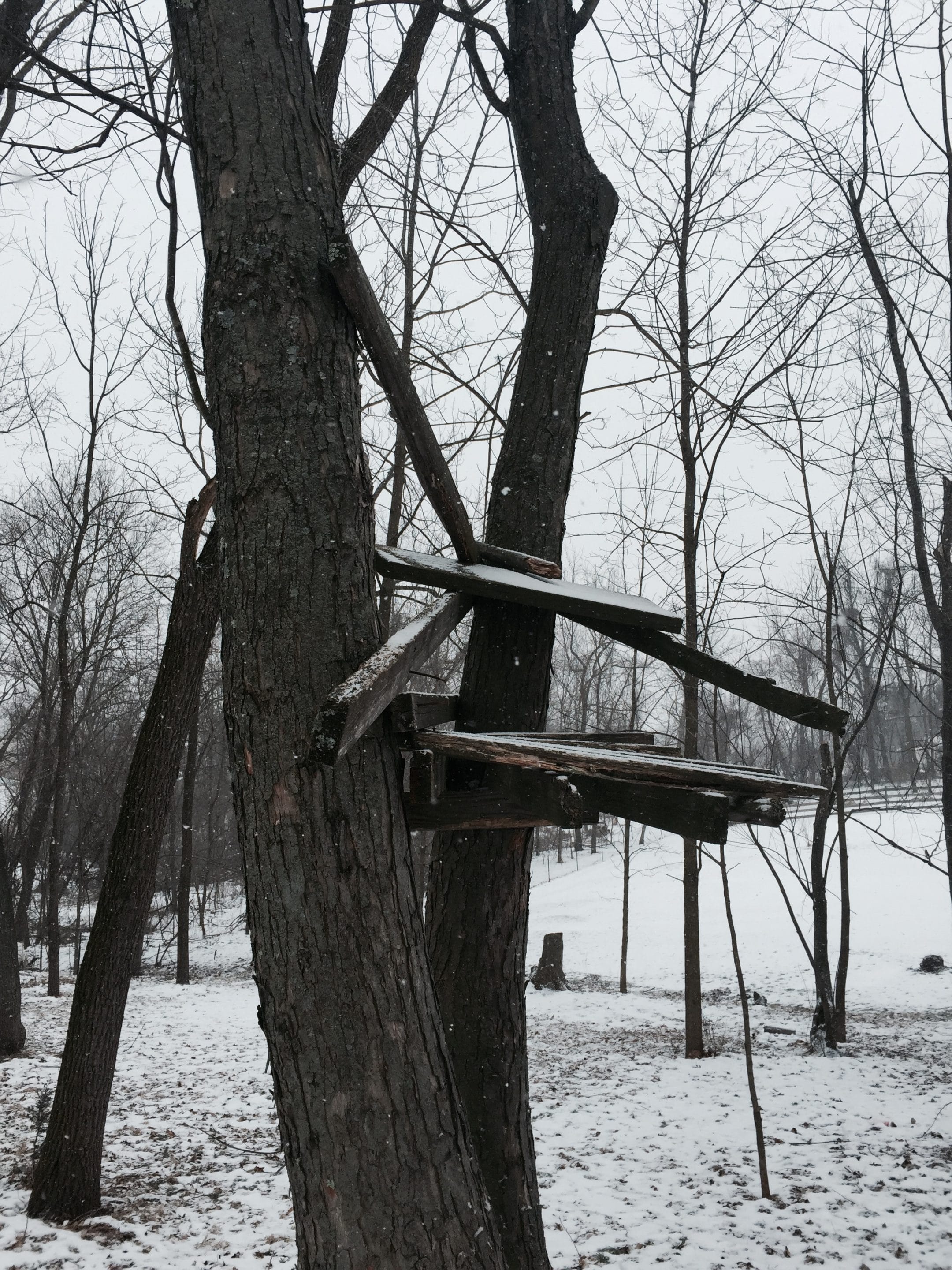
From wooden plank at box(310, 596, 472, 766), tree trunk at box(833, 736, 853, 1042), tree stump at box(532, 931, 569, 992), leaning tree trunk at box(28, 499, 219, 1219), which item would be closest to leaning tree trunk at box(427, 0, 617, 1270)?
wooden plank at box(310, 596, 472, 766)

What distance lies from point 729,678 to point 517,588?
2.95ft

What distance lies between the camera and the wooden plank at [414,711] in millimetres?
2301

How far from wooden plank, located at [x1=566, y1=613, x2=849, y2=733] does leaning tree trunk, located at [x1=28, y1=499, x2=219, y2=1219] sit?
2634 millimetres

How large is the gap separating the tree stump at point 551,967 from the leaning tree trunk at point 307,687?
12.6 m

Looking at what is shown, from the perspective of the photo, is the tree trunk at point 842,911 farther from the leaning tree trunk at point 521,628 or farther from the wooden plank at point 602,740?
the leaning tree trunk at point 521,628

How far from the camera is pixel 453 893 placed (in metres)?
3.24

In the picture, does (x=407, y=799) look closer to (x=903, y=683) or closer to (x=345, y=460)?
(x=345, y=460)

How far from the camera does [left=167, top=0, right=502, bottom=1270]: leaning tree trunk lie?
1.98 meters

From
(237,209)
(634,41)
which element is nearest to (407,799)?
(237,209)

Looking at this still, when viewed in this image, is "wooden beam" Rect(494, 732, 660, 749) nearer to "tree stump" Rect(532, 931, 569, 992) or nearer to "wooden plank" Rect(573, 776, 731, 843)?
"wooden plank" Rect(573, 776, 731, 843)

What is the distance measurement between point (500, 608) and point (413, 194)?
332 centimetres

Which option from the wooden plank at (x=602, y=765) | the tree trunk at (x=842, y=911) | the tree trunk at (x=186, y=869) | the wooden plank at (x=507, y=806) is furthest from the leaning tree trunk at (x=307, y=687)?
the tree trunk at (x=186, y=869)

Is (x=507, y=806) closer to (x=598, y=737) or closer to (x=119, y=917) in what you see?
(x=598, y=737)

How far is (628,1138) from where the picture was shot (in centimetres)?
611
